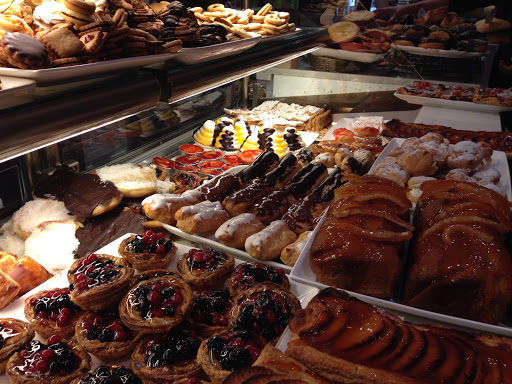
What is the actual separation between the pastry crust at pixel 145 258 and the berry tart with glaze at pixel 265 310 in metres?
0.51

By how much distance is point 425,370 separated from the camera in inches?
41.5

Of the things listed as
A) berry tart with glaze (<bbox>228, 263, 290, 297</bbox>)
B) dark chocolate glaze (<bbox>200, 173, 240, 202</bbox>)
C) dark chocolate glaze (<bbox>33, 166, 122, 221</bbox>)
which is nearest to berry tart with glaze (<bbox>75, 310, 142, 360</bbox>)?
berry tart with glaze (<bbox>228, 263, 290, 297</bbox>)

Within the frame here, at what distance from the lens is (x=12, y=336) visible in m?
1.72

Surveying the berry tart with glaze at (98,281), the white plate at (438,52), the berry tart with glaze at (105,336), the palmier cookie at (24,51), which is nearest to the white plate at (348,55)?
the white plate at (438,52)

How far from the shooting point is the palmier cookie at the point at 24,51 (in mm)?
1325

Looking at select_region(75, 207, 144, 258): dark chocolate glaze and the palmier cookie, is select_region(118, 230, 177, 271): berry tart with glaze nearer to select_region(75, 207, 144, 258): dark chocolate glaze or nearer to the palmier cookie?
select_region(75, 207, 144, 258): dark chocolate glaze

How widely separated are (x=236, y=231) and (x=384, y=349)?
4.71 ft

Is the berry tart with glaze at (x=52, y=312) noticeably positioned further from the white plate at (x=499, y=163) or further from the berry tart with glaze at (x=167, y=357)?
the white plate at (x=499, y=163)

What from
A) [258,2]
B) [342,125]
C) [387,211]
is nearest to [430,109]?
[342,125]

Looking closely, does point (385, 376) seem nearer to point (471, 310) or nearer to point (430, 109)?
point (471, 310)

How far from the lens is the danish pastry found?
2.46 meters

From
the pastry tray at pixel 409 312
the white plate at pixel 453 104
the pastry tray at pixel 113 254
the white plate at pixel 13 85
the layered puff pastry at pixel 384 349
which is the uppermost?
the white plate at pixel 13 85

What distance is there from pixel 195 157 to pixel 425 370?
3.11 metres

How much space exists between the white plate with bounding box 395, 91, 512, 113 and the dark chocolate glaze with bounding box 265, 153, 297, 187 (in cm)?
202
